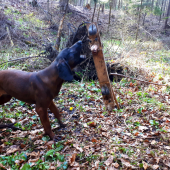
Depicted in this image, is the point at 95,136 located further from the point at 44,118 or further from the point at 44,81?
the point at 44,81

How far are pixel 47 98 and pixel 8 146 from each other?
123 centimetres

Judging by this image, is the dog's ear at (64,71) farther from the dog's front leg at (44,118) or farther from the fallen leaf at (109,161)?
the fallen leaf at (109,161)

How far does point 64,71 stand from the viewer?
2.82m

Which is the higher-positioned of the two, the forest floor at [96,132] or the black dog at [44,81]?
the black dog at [44,81]

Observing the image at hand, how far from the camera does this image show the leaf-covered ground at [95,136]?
8.21 ft

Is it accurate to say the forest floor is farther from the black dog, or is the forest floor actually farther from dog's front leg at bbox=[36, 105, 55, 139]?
the black dog

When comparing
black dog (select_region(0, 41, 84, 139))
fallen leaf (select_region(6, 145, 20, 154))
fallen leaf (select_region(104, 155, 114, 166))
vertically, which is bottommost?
fallen leaf (select_region(6, 145, 20, 154))

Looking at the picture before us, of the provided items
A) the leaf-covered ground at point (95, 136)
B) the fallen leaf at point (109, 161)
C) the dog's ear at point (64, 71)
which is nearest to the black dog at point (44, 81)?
the dog's ear at point (64, 71)

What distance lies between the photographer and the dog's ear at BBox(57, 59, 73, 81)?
9.20 ft

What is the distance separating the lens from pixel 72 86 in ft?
20.0

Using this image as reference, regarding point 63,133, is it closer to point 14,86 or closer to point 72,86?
point 14,86

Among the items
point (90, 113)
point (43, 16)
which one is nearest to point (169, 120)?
point (90, 113)

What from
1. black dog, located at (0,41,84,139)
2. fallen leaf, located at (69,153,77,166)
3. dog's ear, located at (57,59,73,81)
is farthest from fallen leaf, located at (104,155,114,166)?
dog's ear, located at (57,59,73,81)

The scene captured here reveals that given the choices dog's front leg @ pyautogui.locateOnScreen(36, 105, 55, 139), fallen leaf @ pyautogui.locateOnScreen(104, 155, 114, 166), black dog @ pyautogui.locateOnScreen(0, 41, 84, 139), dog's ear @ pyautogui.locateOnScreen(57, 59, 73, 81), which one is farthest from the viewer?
dog's front leg @ pyautogui.locateOnScreen(36, 105, 55, 139)
